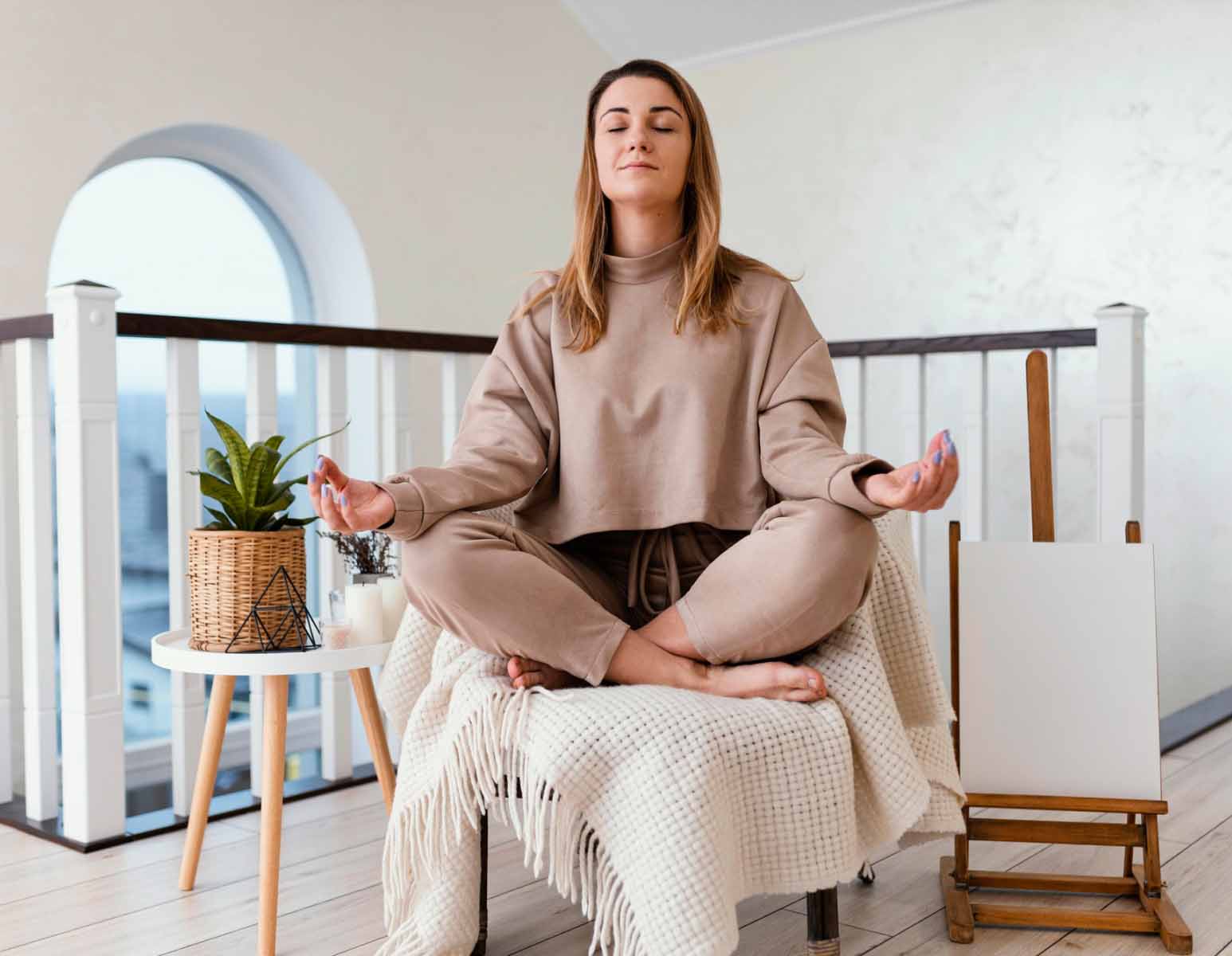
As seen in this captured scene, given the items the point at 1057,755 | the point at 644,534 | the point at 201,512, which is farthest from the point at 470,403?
the point at 1057,755

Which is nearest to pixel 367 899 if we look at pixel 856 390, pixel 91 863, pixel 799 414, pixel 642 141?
pixel 91 863

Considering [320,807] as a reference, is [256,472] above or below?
above

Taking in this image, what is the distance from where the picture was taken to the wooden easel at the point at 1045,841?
67.0 inches

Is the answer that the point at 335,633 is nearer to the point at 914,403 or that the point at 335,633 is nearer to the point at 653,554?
the point at 653,554

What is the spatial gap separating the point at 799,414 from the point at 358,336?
1.09 m

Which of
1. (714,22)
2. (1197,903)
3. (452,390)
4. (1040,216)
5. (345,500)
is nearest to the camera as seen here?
(345,500)

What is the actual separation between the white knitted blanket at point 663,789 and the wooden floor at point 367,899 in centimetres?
19

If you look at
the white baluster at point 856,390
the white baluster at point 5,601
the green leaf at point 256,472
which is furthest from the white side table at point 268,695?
the white baluster at point 856,390

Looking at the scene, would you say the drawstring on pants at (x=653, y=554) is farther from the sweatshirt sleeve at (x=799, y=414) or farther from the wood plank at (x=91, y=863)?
the wood plank at (x=91, y=863)

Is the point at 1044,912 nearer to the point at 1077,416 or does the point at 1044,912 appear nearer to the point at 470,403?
the point at 470,403

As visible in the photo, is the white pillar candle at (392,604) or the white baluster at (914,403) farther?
the white baluster at (914,403)

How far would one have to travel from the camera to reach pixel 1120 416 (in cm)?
266

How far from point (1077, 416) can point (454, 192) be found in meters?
2.09

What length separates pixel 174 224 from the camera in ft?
12.3
